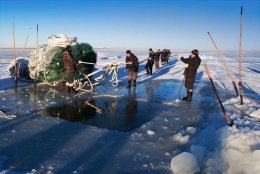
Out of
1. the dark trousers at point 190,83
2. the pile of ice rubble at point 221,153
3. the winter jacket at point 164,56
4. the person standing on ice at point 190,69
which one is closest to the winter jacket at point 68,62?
the person standing on ice at point 190,69

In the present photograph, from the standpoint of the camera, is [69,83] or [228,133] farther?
[69,83]

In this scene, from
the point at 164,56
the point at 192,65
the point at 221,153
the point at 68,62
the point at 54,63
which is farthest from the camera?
the point at 164,56

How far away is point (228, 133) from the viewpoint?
17.1 feet

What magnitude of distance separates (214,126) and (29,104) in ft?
19.0

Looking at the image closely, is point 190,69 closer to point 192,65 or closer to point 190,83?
point 192,65

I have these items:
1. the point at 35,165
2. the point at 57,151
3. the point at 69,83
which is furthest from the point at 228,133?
the point at 69,83

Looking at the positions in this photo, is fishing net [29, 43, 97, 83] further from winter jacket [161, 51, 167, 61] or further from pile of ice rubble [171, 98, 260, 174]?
winter jacket [161, 51, 167, 61]

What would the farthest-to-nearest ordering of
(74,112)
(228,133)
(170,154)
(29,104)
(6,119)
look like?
(29,104) → (74,112) → (6,119) → (228,133) → (170,154)

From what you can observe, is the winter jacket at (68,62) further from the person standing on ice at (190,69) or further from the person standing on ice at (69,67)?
the person standing on ice at (190,69)

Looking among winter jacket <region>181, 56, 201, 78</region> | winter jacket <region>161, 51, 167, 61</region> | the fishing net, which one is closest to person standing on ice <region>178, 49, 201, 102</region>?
winter jacket <region>181, 56, 201, 78</region>

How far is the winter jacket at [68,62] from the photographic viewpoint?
11.0 meters

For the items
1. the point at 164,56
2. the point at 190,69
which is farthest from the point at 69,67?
the point at 164,56

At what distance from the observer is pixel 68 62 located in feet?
36.1

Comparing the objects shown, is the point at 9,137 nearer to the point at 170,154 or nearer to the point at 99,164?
the point at 99,164
